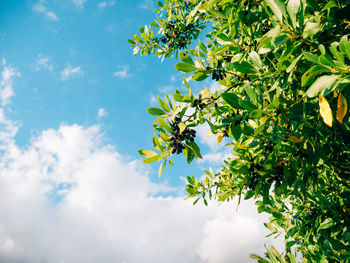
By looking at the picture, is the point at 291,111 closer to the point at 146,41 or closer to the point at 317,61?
the point at 317,61

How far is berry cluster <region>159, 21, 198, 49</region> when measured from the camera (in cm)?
342

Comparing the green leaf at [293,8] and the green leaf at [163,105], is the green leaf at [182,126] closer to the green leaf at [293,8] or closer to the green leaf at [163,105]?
the green leaf at [163,105]

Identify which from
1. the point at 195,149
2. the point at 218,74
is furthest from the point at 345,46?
the point at 195,149

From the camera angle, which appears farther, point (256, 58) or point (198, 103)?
point (198, 103)

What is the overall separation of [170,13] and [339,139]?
9.60 feet

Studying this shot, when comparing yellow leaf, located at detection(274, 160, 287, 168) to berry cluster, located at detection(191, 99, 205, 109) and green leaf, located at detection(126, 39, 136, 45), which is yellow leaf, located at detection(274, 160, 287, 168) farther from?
green leaf, located at detection(126, 39, 136, 45)

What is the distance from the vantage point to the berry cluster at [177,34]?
3.42 meters

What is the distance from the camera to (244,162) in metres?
1.90

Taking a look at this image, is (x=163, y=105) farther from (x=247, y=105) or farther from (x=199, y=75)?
(x=247, y=105)

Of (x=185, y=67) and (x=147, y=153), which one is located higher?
(x=185, y=67)

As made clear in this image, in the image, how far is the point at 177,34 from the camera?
11.3ft

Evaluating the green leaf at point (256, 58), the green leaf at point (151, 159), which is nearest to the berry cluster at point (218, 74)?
the green leaf at point (256, 58)

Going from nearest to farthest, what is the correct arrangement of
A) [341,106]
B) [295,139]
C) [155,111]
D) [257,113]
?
[341,106] → [257,113] → [295,139] → [155,111]

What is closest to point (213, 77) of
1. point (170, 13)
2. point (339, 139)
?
point (339, 139)
